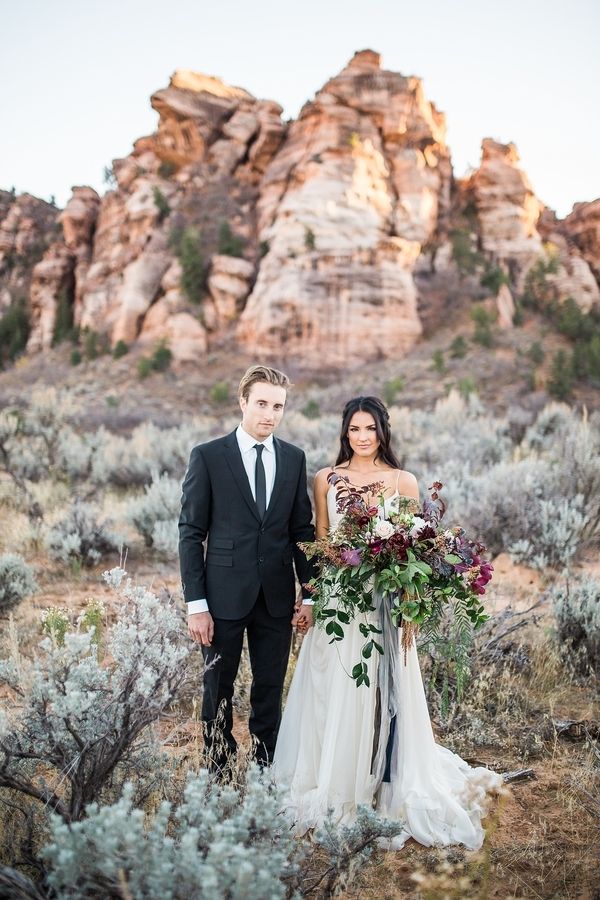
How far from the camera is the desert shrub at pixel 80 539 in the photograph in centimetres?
615

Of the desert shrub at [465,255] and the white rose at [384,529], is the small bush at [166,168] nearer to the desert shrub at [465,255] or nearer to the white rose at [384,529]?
the desert shrub at [465,255]

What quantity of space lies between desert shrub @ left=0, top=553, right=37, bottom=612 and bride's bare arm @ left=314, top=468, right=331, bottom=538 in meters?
3.24

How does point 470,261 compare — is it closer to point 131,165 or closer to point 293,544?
point 131,165

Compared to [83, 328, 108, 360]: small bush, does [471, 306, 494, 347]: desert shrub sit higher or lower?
higher

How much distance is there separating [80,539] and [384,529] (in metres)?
4.85

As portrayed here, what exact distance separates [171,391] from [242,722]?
903 inches

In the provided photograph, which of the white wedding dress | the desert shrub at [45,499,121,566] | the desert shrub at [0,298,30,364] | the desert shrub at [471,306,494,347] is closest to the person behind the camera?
the white wedding dress

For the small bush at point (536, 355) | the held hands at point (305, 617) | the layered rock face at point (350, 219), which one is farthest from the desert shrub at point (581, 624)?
the layered rock face at point (350, 219)

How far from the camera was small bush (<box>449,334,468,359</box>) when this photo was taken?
2438 cm

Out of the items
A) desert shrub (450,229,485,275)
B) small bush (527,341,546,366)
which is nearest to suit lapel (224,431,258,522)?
small bush (527,341,546,366)

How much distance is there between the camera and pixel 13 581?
5.04m

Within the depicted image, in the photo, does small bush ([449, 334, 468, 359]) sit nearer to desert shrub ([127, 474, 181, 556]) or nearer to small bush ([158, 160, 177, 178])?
desert shrub ([127, 474, 181, 556])

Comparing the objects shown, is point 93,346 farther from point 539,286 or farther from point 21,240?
point 539,286

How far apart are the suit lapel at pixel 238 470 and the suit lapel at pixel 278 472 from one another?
0.29 feet
